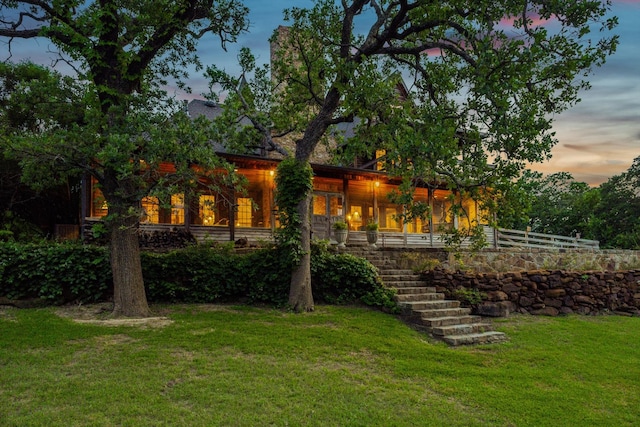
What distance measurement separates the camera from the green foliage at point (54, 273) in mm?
9617

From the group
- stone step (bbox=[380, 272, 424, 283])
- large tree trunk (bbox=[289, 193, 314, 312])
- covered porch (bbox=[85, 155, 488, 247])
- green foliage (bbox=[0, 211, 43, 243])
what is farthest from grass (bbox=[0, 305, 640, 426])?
green foliage (bbox=[0, 211, 43, 243])

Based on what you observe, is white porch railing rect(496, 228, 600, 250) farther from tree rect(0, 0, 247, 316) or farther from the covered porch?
tree rect(0, 0, 247, 316)

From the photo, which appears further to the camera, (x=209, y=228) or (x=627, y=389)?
(x=209, y=228)

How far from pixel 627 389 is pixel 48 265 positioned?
11526 millimetres

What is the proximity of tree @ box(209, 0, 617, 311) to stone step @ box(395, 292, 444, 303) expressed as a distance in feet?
7.60

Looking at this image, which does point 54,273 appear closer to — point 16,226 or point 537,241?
point 16,226

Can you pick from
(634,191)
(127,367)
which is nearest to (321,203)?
(127,367)

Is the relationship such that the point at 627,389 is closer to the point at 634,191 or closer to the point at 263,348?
the point at 263,348

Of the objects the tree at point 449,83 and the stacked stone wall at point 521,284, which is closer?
the tree at point 449,83

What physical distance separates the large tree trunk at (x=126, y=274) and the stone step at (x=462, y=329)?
20.5 ft

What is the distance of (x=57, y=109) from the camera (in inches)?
405

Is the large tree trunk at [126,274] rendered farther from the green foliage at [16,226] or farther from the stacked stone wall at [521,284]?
the green foliage at [16,226]

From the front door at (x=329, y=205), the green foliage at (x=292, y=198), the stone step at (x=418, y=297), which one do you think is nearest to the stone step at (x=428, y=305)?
the stone step at (x=418, y=297)

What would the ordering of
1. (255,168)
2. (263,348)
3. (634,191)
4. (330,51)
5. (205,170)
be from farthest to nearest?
(634,191)
(255,168)
(330,51)
(205,170)
(263,348)
